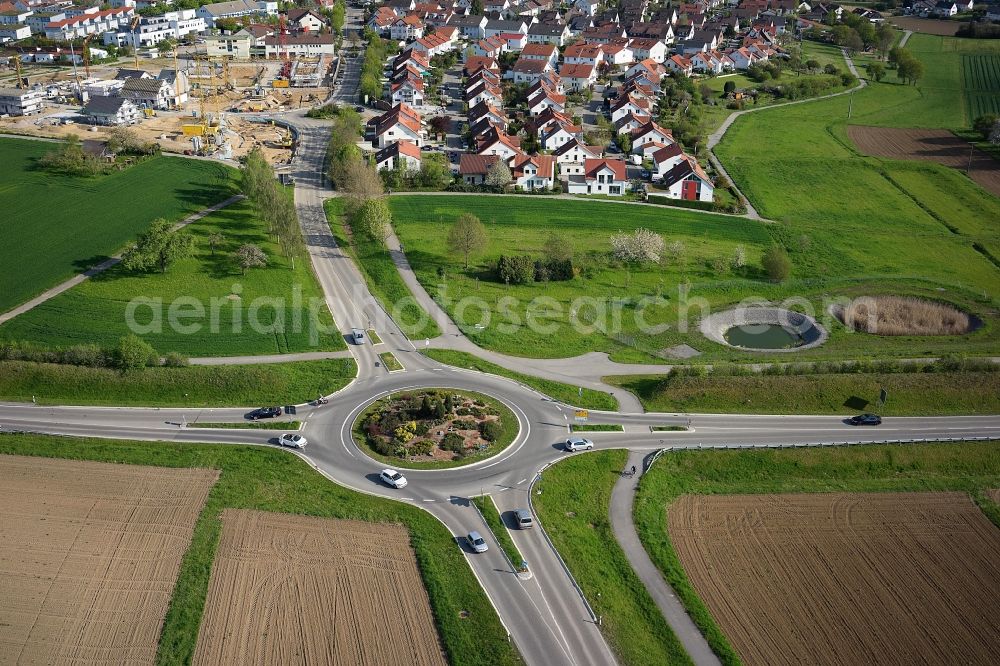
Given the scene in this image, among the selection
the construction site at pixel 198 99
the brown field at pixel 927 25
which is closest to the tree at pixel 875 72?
the brown field at pixel 927 25

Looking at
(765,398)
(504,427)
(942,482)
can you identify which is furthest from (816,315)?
(504,427)

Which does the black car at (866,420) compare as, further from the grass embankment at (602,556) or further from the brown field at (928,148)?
the brown field at (928,148)

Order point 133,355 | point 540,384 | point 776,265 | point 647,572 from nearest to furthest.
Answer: point 647,572, point 133,355, point 540,384, point 776,265

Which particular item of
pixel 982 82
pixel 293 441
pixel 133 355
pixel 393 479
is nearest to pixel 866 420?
pixel 393 479

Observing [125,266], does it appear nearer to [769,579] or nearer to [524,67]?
[769,579]

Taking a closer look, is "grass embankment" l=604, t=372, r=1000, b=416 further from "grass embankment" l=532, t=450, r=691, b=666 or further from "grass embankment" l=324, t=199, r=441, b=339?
"grass embankment" l=324, t=199, r=441, b=339

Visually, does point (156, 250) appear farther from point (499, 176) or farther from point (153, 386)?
point (499, 176)
